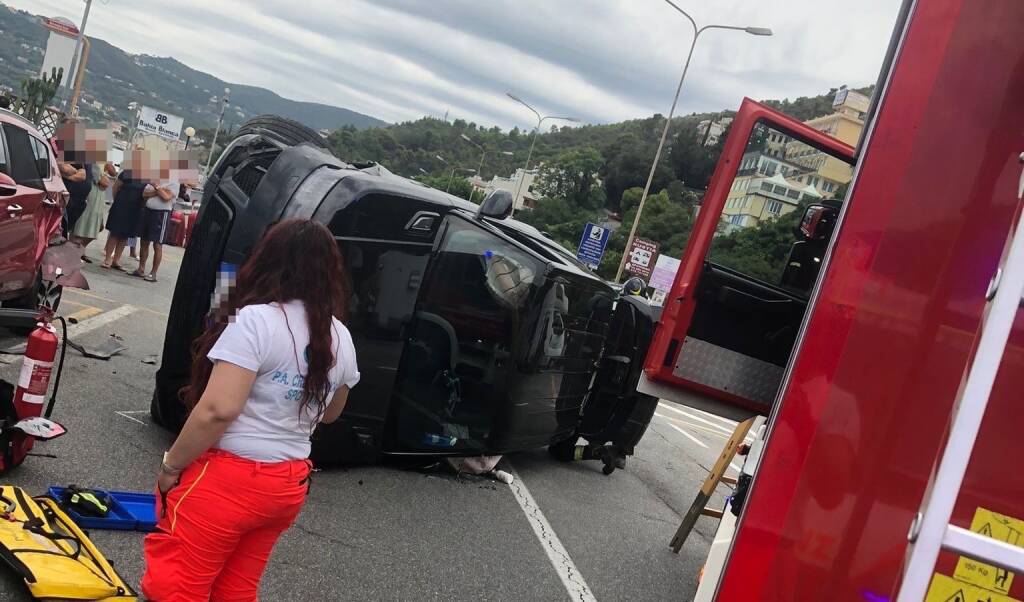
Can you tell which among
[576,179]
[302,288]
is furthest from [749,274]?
[576,179]

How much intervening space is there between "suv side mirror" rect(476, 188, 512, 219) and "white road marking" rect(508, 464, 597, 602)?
2.26 m

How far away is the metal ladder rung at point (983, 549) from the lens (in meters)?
1.39

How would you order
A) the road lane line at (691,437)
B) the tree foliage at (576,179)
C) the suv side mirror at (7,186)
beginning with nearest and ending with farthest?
the suv side mirror at (7,186) < the road lane line at (691,437) < the tree foliage at (576,179)

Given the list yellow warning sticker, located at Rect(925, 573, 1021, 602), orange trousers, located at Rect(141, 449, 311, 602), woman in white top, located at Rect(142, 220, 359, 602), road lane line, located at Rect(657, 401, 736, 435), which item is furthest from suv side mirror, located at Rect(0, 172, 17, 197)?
road lane line, located at Rect(657, 401, 736, 435)

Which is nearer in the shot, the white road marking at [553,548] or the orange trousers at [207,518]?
the orange trousers at [207,518]

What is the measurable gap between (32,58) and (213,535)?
121 metres

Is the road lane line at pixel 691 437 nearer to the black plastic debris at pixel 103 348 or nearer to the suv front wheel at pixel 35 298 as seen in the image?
the black plastic debris at pixel 103 348

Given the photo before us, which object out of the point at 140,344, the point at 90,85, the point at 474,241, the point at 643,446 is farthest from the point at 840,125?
the point at 90,85

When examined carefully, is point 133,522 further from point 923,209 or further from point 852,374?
point 923,209

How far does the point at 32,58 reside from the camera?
10406 centimetres

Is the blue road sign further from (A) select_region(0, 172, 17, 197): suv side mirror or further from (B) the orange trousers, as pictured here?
(B) the orange trousers

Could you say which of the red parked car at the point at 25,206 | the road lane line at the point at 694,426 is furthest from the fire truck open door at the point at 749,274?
the road lane line at the point at 694,426

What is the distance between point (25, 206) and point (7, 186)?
1.61 ft

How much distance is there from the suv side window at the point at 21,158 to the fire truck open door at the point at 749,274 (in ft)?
17.8
